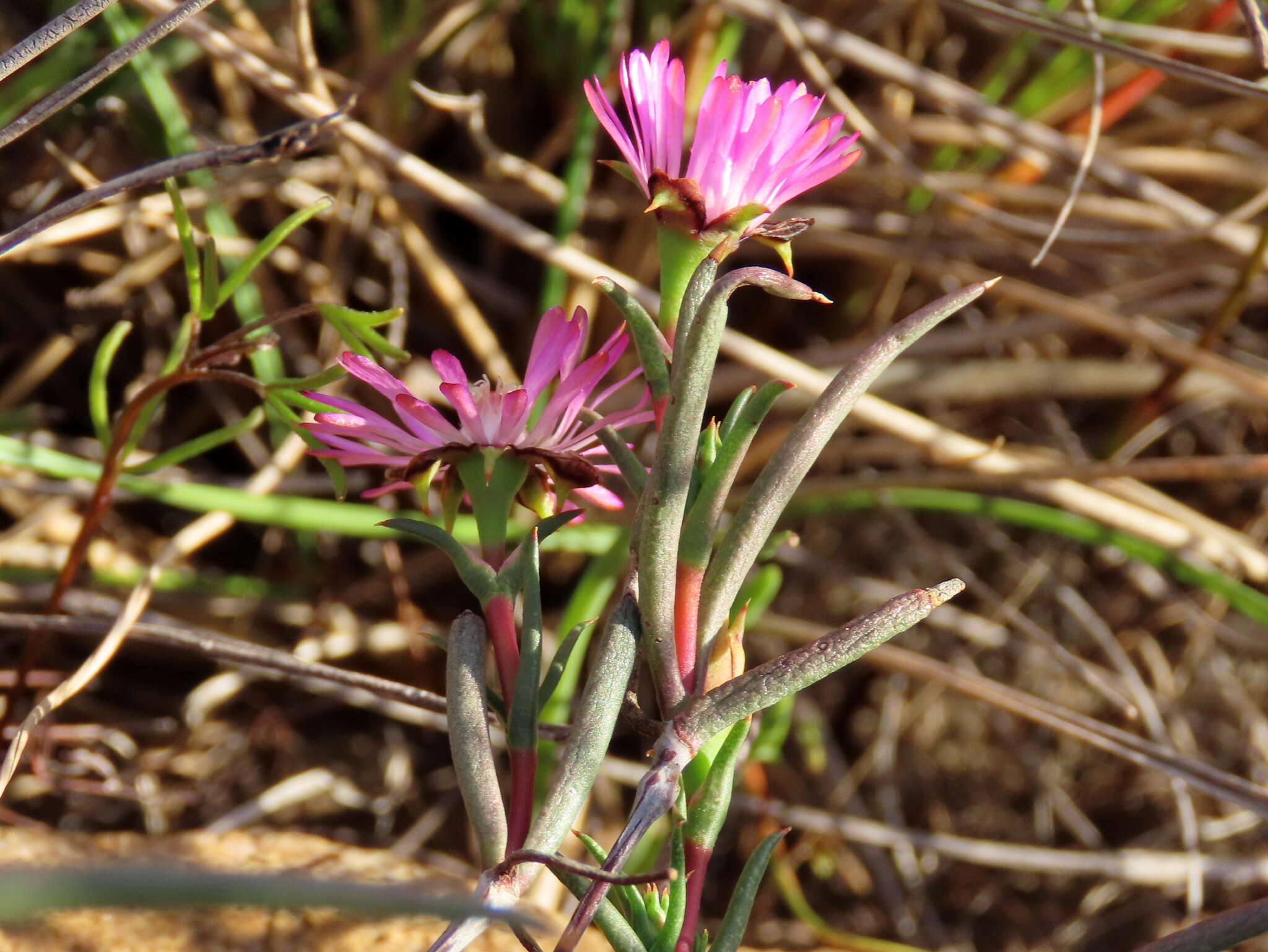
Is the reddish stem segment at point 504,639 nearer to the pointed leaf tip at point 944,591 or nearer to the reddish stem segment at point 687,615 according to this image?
the reddish stem segment at point 687,615

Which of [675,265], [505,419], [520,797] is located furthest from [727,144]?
[520,797]

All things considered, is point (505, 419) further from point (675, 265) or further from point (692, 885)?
point (692, 885)

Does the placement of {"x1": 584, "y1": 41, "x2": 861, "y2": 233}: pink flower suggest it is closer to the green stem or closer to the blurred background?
the green stem

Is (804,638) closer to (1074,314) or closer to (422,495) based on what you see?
(1074,314)

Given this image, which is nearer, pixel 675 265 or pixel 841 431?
pixel 675 265

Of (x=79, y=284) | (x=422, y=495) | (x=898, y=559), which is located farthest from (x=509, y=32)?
(x=422, y=495)

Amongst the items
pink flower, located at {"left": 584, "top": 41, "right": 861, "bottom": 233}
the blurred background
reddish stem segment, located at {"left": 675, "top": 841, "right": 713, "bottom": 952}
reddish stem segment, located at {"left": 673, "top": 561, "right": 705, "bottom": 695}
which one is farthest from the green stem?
the blurred background
